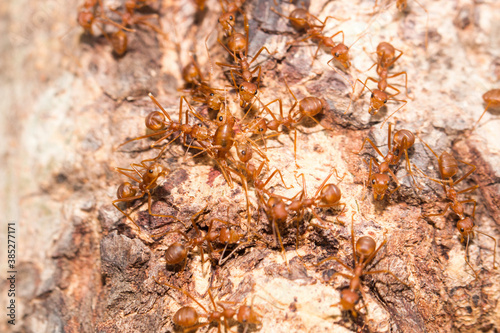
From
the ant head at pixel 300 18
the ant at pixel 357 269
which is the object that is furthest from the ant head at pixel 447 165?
the ant head at pixel 300 18

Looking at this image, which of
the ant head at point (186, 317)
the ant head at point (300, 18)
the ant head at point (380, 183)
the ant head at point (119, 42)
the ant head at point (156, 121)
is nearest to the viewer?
the ant head at point (186, 317)

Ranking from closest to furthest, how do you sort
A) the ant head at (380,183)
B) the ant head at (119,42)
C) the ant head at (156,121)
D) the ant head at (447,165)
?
1. the ant head at (380,183)
2. the ant head at (447,165)
3. the ant head at (156,121)
4. the ant head at (119,42)

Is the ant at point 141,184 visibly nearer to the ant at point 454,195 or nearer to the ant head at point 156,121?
the ant head at point 156,121

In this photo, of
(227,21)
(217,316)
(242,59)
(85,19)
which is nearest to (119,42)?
(85,19)

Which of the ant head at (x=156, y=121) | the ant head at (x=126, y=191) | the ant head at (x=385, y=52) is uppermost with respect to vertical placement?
the ant head at (x=385, y=52)

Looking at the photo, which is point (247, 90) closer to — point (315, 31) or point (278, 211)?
point (315, 31)

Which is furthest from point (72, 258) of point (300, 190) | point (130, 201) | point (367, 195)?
point (367, 195)

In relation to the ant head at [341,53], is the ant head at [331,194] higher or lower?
lower
